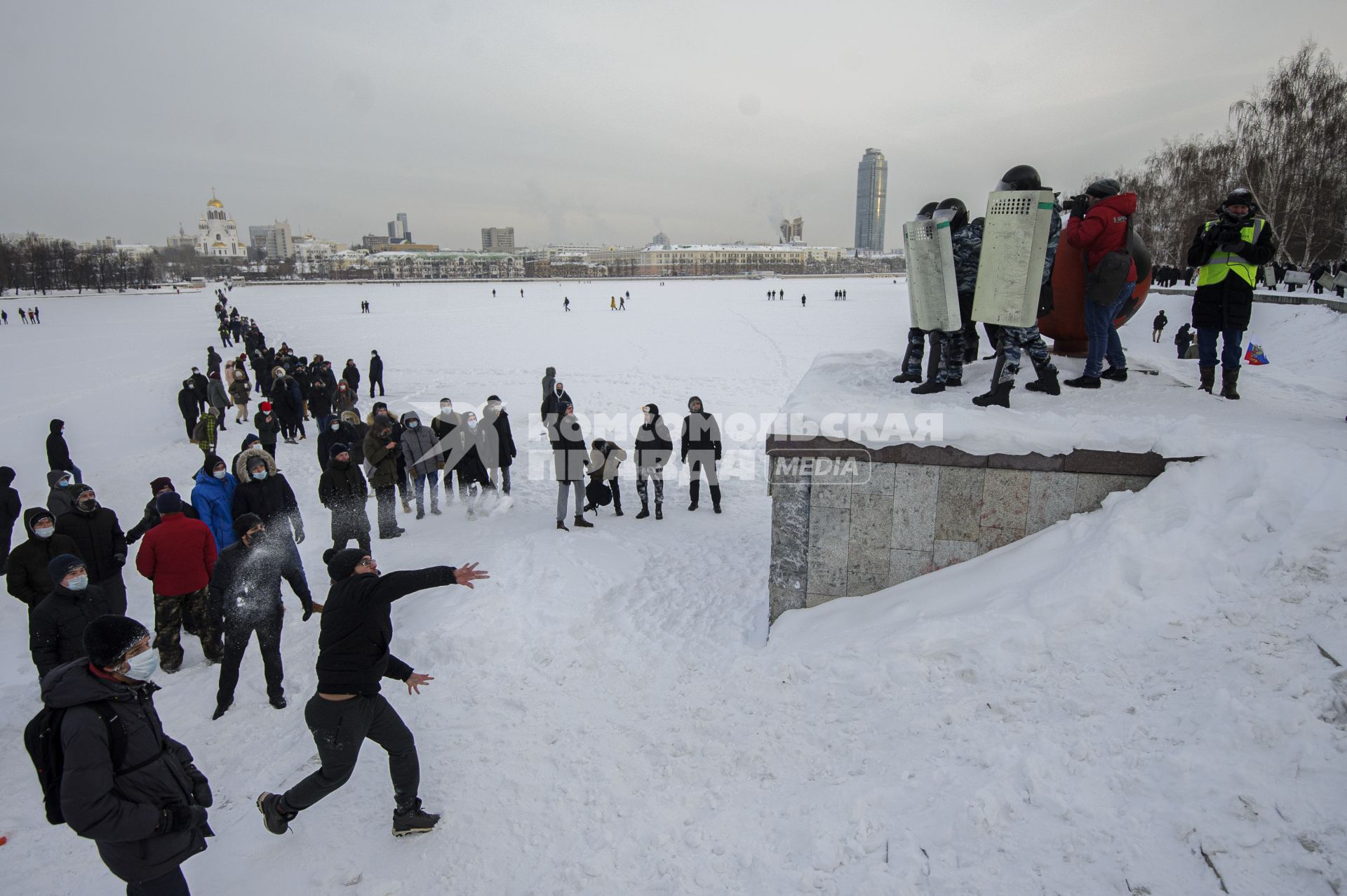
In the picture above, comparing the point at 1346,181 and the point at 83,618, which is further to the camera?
the point at 1346,181

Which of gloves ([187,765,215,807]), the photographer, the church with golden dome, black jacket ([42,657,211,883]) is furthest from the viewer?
the church with golden dome

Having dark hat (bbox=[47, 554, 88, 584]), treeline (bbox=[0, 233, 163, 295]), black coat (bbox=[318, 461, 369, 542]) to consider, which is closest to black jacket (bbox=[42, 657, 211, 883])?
dark hat (bbox=[47, 554, 88, 584])

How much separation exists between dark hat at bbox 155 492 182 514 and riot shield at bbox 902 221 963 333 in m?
5.63

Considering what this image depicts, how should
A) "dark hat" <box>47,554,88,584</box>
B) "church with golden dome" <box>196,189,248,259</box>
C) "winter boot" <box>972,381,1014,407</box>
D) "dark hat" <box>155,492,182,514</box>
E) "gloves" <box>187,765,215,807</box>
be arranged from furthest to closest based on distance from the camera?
"church with golden dome" <box>196,189,248,259</box> < "winter boot" <box>972,381,1014,407</box> < "dark hat" <box>155,492,182,514</box> < "dark hat" <box>47,554,88,584</box> < "gloves" <box>187,765,215,807</box>

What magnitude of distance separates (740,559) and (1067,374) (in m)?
3.35

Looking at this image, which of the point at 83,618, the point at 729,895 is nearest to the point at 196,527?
the point at 83,618

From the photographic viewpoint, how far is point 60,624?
3852 mm

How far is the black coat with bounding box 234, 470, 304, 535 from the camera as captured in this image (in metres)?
5.36

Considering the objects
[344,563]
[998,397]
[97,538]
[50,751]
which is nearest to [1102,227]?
[998,397]

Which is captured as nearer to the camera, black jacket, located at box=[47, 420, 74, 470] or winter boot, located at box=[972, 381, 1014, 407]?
winter boot, located at box=[972, 381, 1014, 407]

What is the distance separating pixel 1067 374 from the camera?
589 centimetres

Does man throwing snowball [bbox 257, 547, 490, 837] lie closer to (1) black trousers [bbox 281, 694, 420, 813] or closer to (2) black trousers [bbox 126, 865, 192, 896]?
(1) black trousers [bbox 281, 694, 420, 813]

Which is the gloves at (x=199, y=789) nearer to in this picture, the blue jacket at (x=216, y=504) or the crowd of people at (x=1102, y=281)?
the blue jacket at (x=216, y=504)

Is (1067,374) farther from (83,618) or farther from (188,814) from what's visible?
(83,618)
